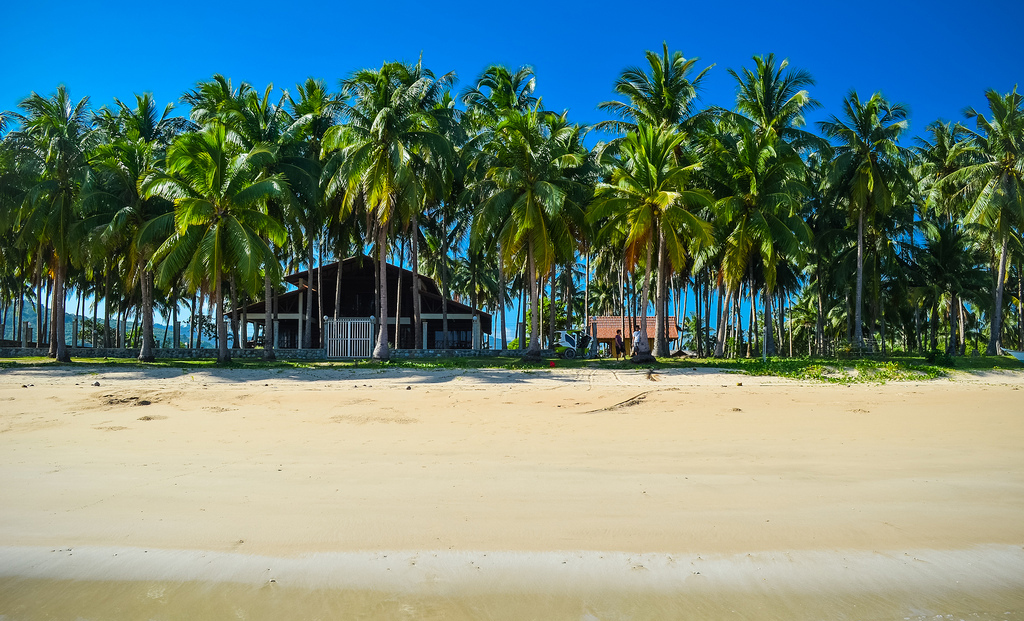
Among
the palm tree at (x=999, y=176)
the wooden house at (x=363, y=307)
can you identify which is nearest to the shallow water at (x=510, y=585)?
the palm tree at (x=999, y=176)

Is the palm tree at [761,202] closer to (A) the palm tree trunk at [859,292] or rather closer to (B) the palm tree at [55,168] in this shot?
(A) the palm tree trunk at [859,292]

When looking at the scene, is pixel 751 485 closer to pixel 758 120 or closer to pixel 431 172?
pixel 431 172

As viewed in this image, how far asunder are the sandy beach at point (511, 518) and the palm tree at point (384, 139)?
1318 centimetres

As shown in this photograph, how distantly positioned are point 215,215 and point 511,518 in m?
19.1

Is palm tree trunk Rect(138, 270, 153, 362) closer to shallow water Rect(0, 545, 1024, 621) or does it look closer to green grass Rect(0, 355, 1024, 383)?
green grass Rect(0, 355, 1024, 383)

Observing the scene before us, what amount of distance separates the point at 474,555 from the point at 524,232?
682 inches

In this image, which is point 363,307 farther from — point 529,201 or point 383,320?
point 529,201

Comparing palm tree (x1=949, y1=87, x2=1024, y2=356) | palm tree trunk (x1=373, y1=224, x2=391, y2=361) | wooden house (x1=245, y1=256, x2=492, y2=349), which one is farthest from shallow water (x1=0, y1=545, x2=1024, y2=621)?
wooden house (x1=245, y1=256, x2=492, y2=349)

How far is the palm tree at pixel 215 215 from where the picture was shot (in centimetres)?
1958

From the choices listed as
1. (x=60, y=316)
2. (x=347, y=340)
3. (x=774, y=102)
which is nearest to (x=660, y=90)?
(x=774, y=102)

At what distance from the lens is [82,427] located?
26.9 ft

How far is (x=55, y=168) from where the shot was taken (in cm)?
2311

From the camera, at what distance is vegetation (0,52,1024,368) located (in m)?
20.2

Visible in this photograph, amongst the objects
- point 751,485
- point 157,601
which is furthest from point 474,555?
point 751,485
